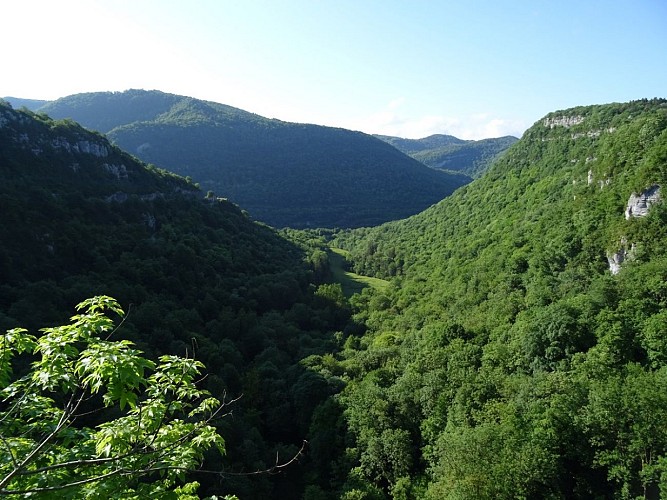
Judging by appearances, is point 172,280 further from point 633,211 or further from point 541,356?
point 633,211

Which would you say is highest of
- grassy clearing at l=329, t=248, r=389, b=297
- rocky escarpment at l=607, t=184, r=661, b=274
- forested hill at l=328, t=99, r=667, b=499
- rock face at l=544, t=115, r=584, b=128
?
rock face at l=544, t=115, r=584, b=128

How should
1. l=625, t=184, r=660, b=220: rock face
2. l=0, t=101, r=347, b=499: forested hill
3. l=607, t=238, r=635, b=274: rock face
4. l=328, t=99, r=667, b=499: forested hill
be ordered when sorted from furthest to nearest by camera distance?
1. l=0, t=101, r=347, b=499: forested hill
2. l=625, t=184, r=660, b=220: rock face
3. l=607, t=238, r=635, b=274: rock face
4. l=328, t=99, r=667, b=499: forested hill

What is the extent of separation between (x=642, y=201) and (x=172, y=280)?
2600 inches

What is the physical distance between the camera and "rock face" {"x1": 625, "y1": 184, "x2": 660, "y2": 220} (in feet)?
136

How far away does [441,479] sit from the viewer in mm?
27531

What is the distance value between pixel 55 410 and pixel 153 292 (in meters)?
60.8

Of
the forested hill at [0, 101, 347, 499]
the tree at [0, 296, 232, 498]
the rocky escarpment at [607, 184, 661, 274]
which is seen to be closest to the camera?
the tree at [0, 296, 232, 498]

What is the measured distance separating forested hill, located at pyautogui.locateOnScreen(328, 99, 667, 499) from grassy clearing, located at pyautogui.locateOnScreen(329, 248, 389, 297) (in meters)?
28.2

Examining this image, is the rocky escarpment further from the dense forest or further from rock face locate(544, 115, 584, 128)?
rock face locate(544, 115, 584, 128)

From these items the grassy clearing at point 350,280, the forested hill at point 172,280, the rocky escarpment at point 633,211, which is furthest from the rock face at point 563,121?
the forested hill at point 172,280

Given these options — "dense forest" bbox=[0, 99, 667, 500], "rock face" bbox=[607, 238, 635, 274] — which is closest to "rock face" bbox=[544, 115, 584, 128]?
"dense forest" bbox=[0, 99, 667, 500]

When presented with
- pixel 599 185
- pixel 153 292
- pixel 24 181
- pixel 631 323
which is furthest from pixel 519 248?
pixel 24 181

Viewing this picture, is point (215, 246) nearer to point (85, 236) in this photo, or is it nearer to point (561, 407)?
point (85, 236)

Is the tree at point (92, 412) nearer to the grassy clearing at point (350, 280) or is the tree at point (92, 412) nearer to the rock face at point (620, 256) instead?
the rock face at point (620, 256)
